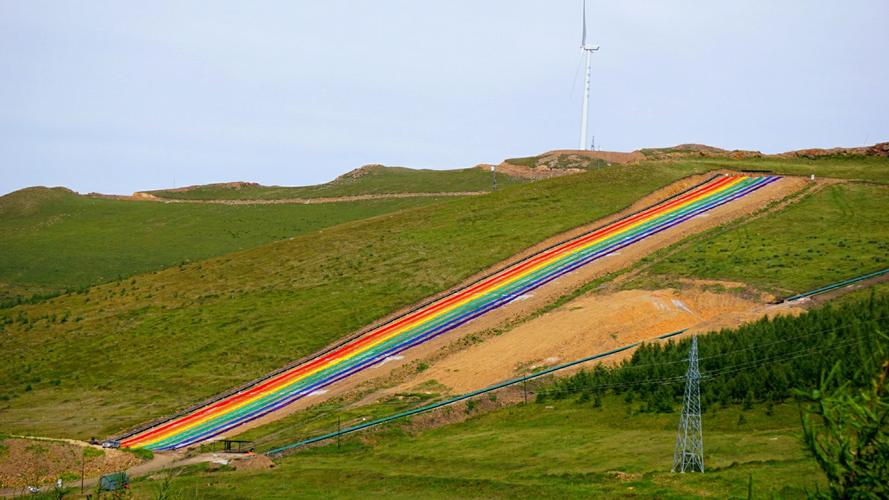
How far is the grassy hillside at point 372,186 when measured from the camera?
414 feet

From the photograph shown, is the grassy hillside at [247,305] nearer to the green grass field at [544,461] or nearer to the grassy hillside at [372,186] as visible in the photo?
the green grass field at [544,461]

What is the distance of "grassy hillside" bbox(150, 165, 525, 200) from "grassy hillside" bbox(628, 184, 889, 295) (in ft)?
183

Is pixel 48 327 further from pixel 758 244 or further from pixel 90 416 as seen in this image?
pixel 758 244

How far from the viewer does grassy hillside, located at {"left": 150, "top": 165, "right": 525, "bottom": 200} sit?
126125 millimetres

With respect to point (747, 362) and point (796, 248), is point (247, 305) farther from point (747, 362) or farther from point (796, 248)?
point (747, 362)

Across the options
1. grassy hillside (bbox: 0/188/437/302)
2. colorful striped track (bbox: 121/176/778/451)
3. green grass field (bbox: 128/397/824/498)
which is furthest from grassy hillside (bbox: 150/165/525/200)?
green grass field (bbox: 128/397/824/498)

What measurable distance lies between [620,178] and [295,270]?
3310cm

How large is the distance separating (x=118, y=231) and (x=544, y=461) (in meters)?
90.3

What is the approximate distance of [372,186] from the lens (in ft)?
440

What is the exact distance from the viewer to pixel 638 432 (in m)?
34.6

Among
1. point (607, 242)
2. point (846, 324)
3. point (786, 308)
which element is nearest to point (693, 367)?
point (846, 324)

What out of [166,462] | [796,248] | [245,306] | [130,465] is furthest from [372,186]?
[130,465]

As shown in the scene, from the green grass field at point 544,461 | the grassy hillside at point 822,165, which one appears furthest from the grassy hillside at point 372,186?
the green grass field at point 544,461

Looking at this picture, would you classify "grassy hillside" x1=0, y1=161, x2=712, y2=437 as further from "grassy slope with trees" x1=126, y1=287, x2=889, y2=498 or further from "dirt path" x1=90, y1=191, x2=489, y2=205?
"dirt path" x1=90, y1=191, x2=489, y2=205
